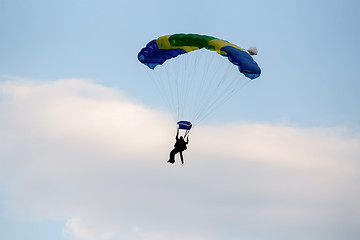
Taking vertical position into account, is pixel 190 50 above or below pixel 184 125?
above

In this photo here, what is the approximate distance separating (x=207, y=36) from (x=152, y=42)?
346 cm

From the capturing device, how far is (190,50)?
51.3m

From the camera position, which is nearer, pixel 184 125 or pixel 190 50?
pixel 184 125

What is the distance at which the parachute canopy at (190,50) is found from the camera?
4800 cm

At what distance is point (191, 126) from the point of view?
49.5m

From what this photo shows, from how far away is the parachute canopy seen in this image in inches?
1890

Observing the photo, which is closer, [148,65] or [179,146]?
[179,146]

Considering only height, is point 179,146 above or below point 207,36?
below

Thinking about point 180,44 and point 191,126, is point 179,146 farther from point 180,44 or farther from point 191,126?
point 180,44

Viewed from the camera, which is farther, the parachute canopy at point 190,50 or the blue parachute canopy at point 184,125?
the blue parachute canopy at point 184,125

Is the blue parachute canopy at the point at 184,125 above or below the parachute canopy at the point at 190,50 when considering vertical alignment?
below

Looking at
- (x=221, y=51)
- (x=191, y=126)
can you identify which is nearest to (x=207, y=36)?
(x=221, y=51)

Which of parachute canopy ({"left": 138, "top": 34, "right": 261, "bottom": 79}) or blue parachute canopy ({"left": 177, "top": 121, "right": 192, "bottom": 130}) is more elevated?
parachute canopy ({"left": 138, "top": 34, "right": 261, "bottom": 79})

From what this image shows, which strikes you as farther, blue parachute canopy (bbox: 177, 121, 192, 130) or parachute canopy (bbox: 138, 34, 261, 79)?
blue parachute canopy (bbox: 177, 121, 192, 130)
